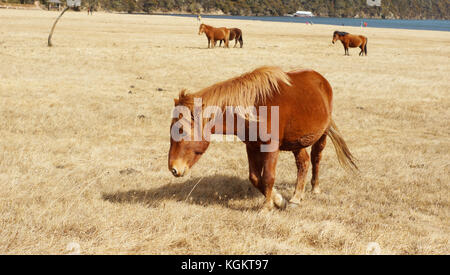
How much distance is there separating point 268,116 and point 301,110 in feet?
1.99

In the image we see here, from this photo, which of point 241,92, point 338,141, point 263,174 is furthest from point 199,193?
point 338,141

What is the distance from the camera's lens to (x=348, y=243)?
182 inches

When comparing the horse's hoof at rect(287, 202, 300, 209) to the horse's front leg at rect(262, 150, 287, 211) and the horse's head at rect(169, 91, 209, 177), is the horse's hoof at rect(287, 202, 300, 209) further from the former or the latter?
the horse's head at rect(169, 91, 209, 177)

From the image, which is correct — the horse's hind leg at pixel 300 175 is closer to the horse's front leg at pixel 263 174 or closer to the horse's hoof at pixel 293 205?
the horse's hoof at pixel 293 205

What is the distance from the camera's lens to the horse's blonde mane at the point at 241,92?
4.91m

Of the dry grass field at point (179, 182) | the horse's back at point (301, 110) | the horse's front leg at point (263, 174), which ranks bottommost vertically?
the dry grass field at point (179, 182)

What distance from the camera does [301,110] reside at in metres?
5.48

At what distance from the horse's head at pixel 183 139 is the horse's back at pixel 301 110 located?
3.61 feet

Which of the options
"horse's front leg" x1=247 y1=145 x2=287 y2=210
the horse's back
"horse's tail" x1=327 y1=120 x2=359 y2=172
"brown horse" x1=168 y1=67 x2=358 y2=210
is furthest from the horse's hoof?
"horse's tail" x1=327 y1=120 x2=359 y2=172

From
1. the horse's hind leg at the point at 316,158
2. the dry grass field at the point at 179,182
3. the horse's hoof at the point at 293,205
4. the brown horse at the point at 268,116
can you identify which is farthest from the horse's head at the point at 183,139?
the horse's hind leg at the point at 316,158

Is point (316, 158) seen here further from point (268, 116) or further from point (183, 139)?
point (183, 139)

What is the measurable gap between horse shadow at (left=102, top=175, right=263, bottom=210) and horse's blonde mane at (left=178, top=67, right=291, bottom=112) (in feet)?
5.01

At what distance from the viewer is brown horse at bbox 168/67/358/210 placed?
15.8ft

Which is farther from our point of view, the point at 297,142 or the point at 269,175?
the point at 297,142
